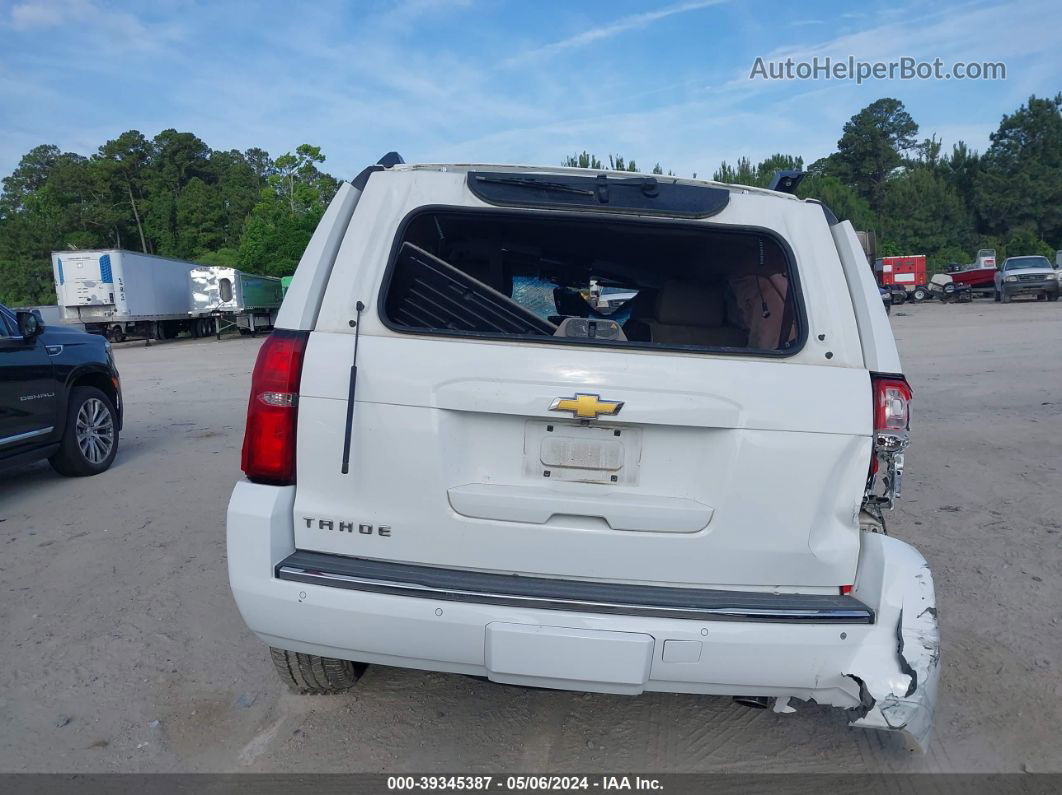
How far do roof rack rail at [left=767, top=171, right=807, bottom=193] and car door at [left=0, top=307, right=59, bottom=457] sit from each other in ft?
19.4

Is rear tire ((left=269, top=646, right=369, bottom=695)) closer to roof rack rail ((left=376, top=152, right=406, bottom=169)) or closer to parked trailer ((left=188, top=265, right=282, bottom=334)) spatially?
roof rack rail ((left=376, top=152, right=406, bottom=169))

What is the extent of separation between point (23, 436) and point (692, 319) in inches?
221

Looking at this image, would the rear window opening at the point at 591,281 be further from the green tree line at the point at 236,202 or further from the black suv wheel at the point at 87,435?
the green tree line at the point at 236,202

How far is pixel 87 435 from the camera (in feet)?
24.0

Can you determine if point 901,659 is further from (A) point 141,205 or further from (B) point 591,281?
(A) point 141,205

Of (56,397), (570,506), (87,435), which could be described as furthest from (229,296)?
(570,506)

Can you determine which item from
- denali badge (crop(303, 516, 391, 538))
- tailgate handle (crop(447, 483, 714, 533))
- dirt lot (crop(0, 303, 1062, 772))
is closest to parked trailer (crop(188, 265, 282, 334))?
dirt lot (crop(0, 303, 1062, 772))

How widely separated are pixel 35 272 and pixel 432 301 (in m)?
69.2

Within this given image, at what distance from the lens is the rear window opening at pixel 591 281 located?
2818 mm

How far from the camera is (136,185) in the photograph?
69.2 metres

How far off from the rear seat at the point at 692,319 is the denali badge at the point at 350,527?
1.59 meters

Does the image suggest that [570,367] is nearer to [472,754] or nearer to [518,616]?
[518,616]

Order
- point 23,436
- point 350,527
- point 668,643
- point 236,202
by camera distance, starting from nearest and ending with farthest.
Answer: point 668,643 < point 350,527 < point 23,436 < point 236,202

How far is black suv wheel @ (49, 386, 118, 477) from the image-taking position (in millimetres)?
7059
